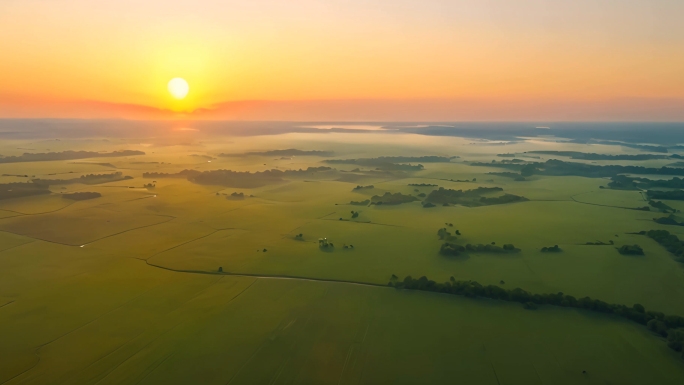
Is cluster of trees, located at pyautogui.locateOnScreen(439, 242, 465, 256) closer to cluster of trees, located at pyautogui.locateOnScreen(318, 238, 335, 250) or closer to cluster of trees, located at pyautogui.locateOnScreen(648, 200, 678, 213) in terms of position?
cluster of trees, located at pyautogui.locateOnScreen(318, 238, 335, 250)

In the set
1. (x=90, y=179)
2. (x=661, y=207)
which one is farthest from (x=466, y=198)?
(x=90, y=179)

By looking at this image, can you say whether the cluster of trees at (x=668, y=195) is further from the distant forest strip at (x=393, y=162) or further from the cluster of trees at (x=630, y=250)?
the distant forest strip at (x=393, y=162)

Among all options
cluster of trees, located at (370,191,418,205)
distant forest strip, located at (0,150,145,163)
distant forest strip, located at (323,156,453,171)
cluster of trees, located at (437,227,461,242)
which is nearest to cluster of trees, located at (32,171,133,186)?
distant forest strip, located at (0,150,145,163)

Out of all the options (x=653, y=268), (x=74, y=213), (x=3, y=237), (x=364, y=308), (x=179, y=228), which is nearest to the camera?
(x=364, y=308)

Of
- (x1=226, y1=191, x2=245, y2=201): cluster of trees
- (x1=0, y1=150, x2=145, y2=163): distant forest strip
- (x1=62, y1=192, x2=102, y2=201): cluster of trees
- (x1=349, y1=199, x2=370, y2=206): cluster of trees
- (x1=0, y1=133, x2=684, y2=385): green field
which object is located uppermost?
(x1=0, y1=150, x2=145, y2=163): distant forest strip

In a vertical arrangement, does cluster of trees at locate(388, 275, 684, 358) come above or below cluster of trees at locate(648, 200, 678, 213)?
below

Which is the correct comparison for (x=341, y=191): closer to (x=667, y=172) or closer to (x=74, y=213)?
(x=74, y=213)

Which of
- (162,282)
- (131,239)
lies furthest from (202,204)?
(162,282)
